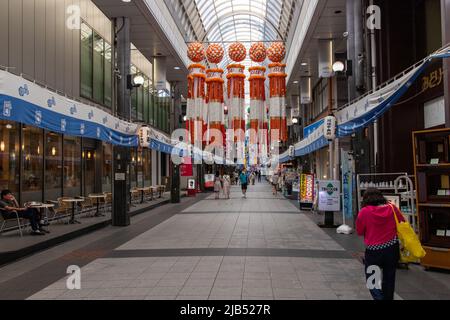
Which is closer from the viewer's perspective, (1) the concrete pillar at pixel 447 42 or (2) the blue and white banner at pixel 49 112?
(2) the blue and white banner at pixel 49 112

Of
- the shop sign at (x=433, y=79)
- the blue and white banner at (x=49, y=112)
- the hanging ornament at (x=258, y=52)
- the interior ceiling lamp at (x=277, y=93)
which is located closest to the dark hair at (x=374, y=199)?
the blue and white banner at (x=49, y=112)

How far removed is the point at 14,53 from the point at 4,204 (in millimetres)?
4604

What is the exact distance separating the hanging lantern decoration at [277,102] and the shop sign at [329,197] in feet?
7.52

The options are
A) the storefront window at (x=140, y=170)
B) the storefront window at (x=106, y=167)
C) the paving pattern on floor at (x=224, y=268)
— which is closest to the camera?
the paving pattern on floor at (x=224, y=268)

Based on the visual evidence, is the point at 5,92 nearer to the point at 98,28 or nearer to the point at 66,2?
the point at 66,2

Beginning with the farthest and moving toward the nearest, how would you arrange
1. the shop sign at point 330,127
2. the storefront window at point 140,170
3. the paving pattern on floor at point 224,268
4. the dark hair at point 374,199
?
1. the storefront window at point 140,170
2. the shop sign at point 330,127
3. the paving pattern on floor at point 224,268
4. the dark hair at point 374,199

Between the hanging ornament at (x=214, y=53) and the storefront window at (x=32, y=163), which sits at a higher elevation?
the hanging ornament at (x=214, y=53)

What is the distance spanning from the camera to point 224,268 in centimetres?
780

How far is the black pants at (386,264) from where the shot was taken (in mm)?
4848

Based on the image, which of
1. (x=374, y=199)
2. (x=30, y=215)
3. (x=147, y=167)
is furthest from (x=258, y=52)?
(x=147, y=167)

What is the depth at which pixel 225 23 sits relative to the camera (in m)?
32.1

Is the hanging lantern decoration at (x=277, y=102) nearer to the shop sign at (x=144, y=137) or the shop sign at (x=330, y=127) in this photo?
the shop sign at (x=330, y=127)

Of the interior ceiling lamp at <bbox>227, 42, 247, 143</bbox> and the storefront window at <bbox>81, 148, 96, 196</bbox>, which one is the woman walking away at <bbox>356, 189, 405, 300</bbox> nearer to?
the interior ceiling lamp at <bbox>227, 42, 247, 143</bbox>

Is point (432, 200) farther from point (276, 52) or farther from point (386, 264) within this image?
point (276, 52)
